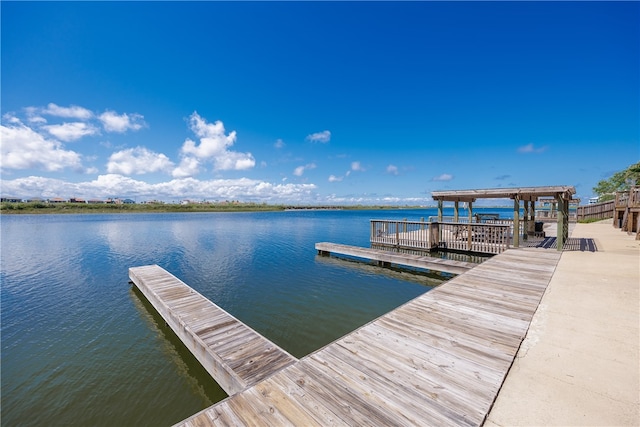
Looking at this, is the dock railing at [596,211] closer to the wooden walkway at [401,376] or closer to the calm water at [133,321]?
the calm water at [133,321]

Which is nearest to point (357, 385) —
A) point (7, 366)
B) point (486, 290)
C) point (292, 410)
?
point (292, 410)

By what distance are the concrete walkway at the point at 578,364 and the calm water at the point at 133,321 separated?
346 cm

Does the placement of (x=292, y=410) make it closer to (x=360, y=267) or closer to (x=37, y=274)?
(x=360, y=267)

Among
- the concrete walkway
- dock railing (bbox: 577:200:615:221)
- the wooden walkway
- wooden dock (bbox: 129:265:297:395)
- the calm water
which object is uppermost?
dock railing (bbox: 577:200:615:221)

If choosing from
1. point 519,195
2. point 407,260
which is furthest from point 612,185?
point 407,260

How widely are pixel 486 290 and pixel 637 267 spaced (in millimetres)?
6227

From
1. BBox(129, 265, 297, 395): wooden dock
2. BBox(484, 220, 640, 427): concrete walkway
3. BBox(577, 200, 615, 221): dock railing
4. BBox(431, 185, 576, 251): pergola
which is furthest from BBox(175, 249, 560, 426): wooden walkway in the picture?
BBox(577, 200, 615, 221): dock railing

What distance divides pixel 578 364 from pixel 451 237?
1138 cm

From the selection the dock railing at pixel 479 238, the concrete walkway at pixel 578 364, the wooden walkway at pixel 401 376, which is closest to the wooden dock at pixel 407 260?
the dock railing at pixel 479 238

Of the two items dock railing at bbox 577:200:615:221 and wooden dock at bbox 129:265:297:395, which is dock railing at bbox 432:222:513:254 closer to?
wooden dock at bbox 129:265:297:395

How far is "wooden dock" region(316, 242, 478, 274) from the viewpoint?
932 centimetres

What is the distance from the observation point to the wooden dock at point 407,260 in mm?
9320

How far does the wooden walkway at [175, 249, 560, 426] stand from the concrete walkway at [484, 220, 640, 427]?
179mm

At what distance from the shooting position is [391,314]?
15.3ft
